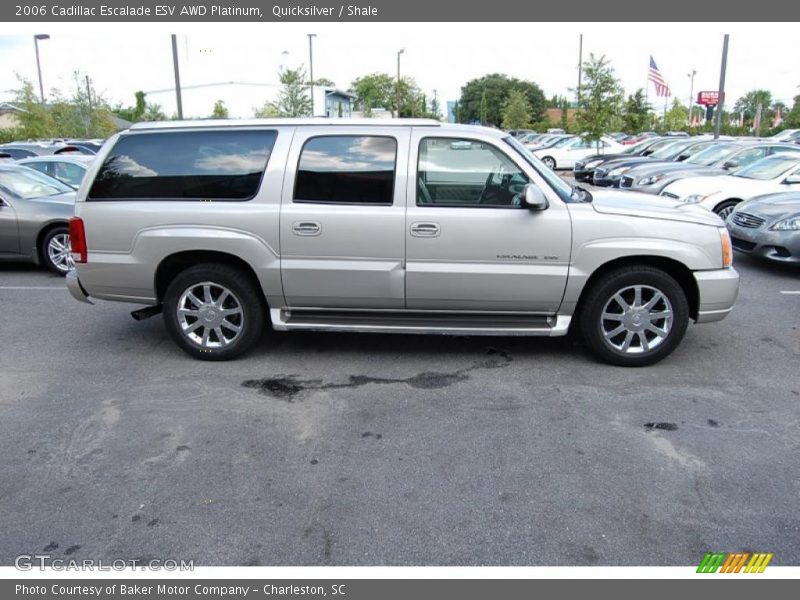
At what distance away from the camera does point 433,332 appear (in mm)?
5242

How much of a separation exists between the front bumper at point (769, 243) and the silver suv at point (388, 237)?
3924 mm

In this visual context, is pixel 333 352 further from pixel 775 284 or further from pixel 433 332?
pixel 775 284

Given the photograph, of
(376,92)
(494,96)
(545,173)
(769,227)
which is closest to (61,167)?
(545,173)

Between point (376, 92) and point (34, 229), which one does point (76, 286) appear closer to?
point (34, 229)

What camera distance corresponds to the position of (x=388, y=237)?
5.15 meters

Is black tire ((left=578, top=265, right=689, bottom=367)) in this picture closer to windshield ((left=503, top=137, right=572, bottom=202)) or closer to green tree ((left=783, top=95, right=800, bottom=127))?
windshield ((left=503, top=137, right=572, bottom=202))

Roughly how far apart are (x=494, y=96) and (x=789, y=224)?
85634 millimetres

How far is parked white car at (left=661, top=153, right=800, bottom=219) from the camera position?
11156 millimetres

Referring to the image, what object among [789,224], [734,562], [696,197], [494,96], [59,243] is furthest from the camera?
[494,96]

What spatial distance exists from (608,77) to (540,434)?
24.8 metres

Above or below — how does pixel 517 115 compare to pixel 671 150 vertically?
above

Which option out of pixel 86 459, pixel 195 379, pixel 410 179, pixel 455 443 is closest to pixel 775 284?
pixel 410 179

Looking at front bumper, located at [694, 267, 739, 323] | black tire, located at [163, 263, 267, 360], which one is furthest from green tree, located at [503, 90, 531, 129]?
black tire, located at [163, 263, 267, 360]

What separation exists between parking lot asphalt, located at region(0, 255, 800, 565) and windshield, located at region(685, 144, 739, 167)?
12.2 m
